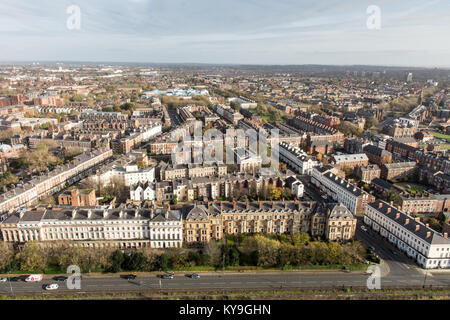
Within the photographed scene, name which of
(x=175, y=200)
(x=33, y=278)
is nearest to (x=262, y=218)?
(x=175, y=200)

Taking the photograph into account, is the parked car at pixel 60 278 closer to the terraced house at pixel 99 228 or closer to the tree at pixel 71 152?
the terraced house at pixel 99 228

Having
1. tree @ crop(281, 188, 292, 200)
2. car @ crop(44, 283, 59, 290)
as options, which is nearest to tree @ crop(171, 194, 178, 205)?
tree @ crop(281, 188, 292, 200)

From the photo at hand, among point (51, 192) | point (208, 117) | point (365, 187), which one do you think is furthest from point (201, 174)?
point (208, 117)

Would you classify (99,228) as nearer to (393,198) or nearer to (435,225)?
(393,198)

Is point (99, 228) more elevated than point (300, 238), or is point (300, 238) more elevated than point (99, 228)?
point (99, 228)

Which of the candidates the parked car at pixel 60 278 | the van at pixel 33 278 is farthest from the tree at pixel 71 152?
the parked car at pixel 60 278

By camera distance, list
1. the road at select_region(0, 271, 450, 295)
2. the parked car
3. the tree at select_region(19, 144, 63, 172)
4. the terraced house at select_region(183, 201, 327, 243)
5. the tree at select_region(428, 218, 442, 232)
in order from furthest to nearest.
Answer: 1. the tree at select_region(19, 144, 63, 172)
2. the tree at select_region(428, 218, 442, 232)
3. the terraced house at select_region(183, 201, 327, 243)
4. the parked car
5. the road at select_region(0, 271, 450, 295)

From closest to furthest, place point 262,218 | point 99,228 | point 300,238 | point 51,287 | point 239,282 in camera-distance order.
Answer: point 51,287
point 239,282
point 99,228
point 300,238
point 262,218

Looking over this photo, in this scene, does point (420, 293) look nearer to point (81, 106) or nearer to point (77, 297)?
point (77, 297)

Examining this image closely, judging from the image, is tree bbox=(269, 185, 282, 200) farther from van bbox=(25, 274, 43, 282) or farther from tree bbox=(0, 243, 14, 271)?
tree bbox=(0, 243, 14, 271)
